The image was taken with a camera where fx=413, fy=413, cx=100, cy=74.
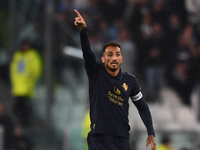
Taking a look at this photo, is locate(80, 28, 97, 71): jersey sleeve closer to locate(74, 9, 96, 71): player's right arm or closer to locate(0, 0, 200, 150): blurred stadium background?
locate(74, 9, 96, 71): player's right arm

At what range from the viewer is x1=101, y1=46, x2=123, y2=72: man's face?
4.02 m

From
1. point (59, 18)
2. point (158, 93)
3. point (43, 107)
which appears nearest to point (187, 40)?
point (158, 93)

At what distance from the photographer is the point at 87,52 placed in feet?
12.7

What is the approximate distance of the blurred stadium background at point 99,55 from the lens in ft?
26.0

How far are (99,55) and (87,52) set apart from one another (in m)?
4.16

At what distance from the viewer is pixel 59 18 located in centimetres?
834

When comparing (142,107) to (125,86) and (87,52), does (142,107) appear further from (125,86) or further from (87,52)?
(87,52)

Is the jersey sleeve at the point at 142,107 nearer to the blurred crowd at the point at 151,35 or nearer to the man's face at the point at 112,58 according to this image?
the man's face at the point at 112,58

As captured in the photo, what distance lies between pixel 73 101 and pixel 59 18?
1724 millimetres

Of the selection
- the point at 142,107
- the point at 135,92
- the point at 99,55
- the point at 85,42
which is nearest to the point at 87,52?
the point at 85,42

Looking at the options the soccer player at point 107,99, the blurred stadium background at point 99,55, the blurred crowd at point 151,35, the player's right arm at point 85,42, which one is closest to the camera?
the player's right arm at point 85,42

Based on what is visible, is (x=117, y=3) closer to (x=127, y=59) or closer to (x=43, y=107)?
(x=127, y=59)

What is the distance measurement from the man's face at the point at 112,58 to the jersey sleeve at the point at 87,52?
15 centimetres

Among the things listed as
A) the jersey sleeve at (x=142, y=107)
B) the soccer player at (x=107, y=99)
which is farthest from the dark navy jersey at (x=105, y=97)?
the jersey sleeve at (x=142, y=107)
